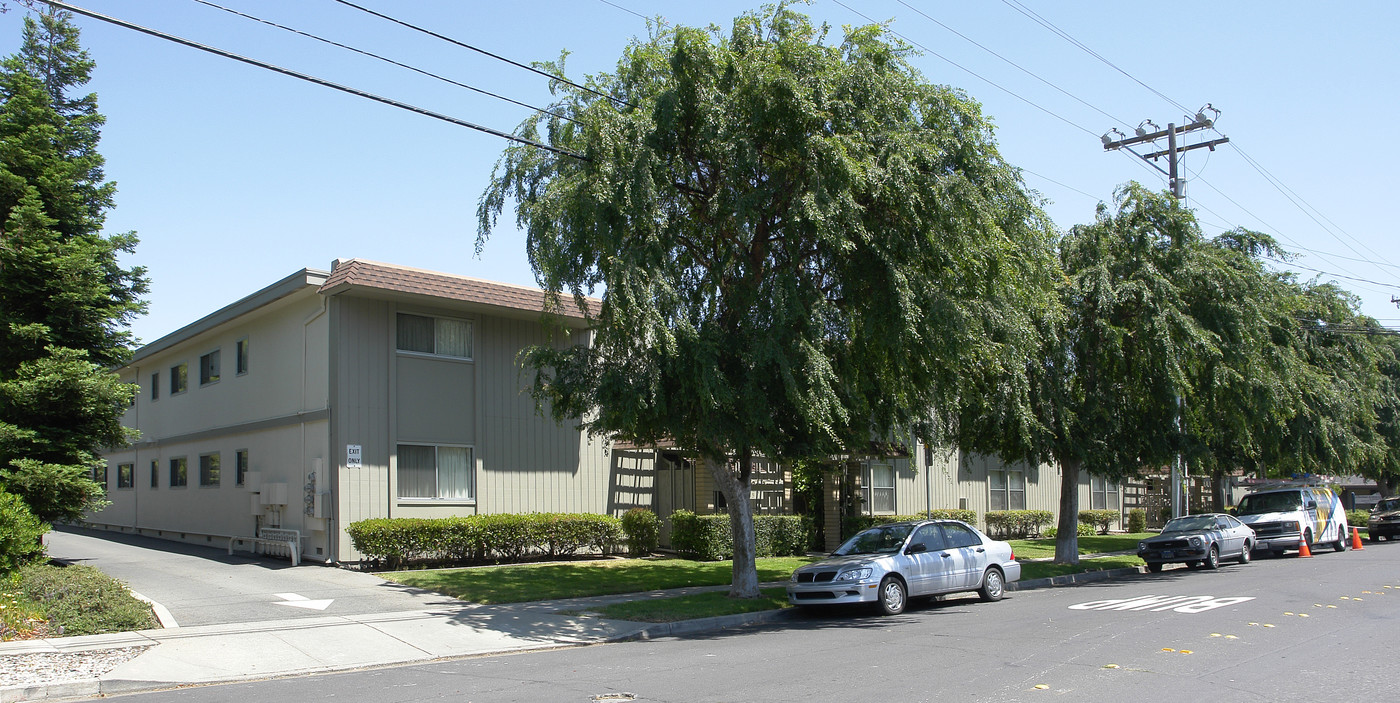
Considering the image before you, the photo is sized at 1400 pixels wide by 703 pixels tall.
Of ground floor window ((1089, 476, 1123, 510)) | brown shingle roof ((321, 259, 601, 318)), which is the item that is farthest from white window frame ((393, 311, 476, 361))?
ground floor window ((1089, 476, 1123, 510))

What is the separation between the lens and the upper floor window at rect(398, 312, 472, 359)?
20.4 meters

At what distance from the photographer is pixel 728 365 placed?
1462 centimetres

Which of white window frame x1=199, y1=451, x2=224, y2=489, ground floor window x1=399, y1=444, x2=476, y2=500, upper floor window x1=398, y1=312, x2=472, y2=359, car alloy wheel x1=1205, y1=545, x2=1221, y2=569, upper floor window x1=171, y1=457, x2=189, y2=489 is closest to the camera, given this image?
ground floor window x1=399, y1=444, x2=476, y2=500

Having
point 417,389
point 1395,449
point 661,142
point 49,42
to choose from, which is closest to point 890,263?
point 661,142

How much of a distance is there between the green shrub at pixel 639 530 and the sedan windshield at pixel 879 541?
6851mm

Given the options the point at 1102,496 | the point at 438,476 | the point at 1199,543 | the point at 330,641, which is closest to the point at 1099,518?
the point at 1102,496

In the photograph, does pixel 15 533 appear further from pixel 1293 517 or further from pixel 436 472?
pixel 1293 517

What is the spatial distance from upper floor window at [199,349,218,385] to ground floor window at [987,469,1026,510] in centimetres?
2428

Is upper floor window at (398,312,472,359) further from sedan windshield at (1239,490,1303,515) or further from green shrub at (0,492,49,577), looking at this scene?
sedan windshield at (1239,490,1303,515)

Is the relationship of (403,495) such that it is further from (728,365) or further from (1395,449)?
(1395,449)

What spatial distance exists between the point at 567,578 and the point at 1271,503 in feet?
68.2

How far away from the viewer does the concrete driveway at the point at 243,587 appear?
46.0 feet

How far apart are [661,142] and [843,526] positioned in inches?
552

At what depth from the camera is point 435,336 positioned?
20.9m
